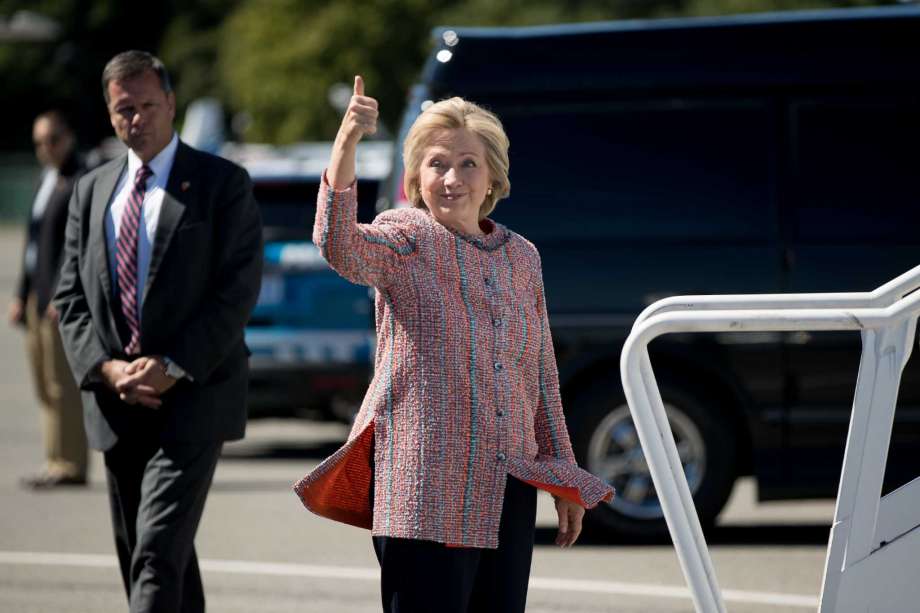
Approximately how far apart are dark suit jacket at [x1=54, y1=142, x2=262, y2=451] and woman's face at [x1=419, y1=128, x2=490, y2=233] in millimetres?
1279

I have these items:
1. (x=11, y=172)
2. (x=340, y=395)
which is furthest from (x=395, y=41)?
(x=340, y=395)

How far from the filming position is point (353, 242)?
3836 millimetres

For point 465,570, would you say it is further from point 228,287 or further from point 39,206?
point 39,206

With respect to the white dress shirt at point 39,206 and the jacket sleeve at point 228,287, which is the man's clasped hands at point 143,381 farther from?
the white dress shirt at point 39,206

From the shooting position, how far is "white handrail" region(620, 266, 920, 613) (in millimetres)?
3906

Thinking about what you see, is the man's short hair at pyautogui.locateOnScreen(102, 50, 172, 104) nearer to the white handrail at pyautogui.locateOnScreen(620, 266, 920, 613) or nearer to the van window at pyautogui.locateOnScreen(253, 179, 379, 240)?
the white handrail at pyautogui.locateOnScreen(620, 266, 920, 613)

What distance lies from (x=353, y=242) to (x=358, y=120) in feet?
0.86

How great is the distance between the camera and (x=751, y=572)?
7562 mm

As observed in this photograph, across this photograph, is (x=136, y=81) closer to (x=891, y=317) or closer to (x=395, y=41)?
(x=891, y=317)

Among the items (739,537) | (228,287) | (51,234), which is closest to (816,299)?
(228,287)

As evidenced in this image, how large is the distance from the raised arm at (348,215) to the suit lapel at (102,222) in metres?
1.49

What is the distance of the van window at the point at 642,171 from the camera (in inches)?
315

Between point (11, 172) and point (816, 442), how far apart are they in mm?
66126

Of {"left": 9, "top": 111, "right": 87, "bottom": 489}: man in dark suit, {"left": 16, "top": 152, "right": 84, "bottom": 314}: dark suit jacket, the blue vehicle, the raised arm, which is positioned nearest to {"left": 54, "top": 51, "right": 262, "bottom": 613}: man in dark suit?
the raised arm
